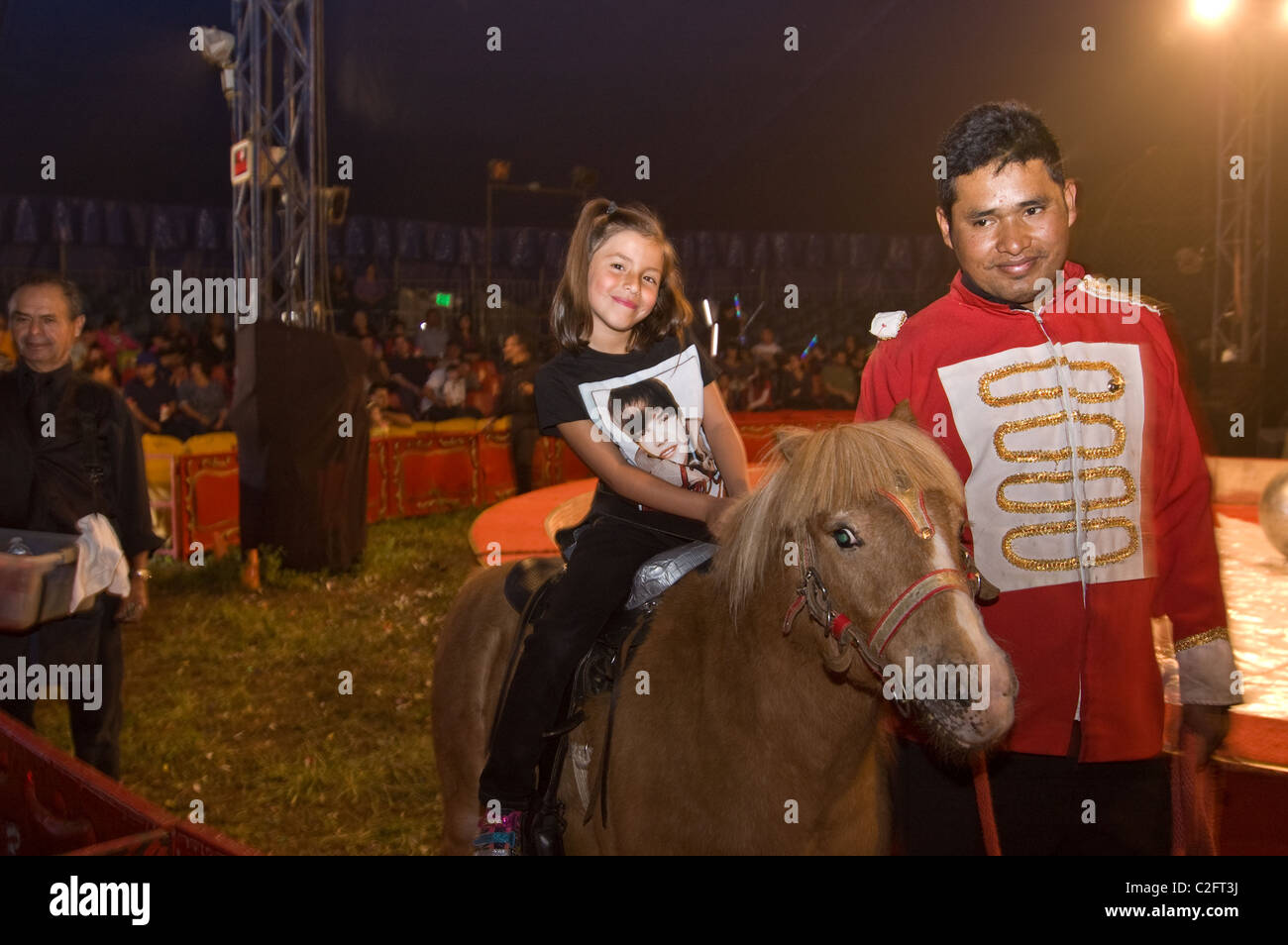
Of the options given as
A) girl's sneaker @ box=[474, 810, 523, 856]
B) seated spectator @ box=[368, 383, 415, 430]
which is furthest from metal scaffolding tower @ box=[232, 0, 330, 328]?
girl's sneaker @ box=[474, 810, 523, 856]

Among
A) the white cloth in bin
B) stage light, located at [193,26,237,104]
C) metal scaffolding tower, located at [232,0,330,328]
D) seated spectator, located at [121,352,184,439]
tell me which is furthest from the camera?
seated spectator, located at [121,352,184,439]

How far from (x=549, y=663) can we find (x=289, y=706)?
14.9 ft

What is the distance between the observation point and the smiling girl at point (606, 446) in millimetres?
2582

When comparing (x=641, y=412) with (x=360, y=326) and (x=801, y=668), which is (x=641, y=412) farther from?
(x=360, y=326)

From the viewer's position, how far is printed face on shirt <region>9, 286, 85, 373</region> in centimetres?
380

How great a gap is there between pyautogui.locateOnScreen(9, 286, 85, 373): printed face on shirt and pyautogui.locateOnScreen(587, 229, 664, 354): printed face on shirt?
247 centimetres

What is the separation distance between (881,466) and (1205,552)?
2.44 feet

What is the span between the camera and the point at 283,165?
31.9ft

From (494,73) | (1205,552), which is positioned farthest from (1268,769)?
(494,73)

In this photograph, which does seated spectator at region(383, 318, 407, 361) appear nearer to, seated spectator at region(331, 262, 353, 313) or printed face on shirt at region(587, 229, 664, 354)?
seated spectator at region(331, 262, 353, 313)

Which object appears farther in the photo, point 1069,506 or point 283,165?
point 283,165

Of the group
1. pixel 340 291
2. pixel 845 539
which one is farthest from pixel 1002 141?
pixel 340 291
